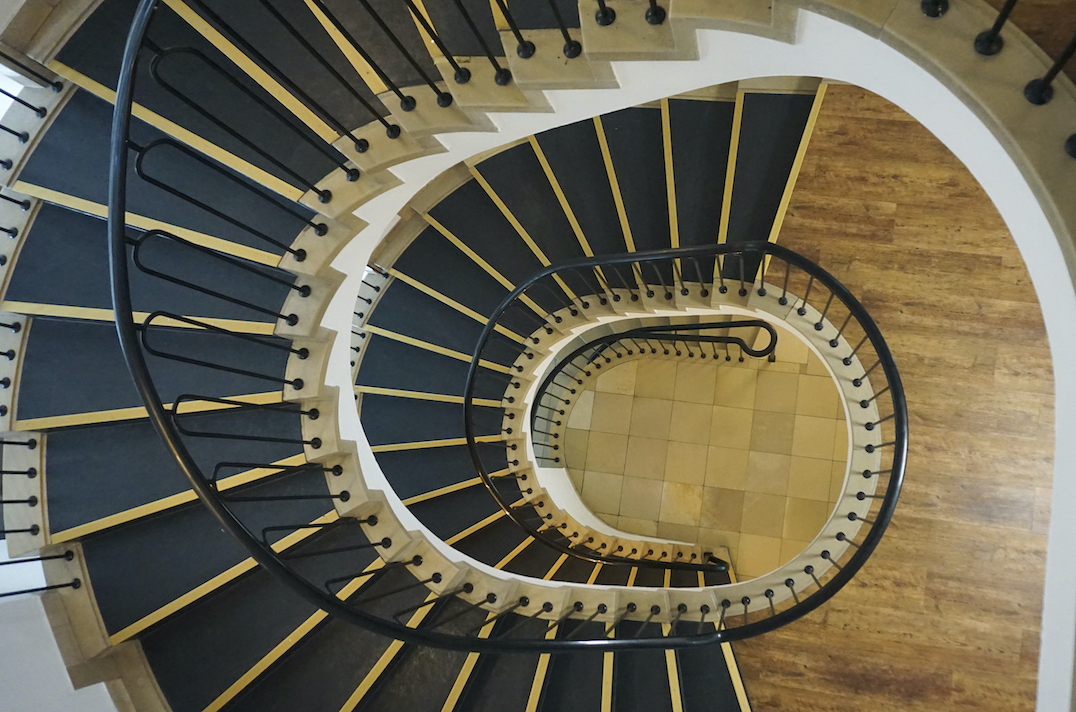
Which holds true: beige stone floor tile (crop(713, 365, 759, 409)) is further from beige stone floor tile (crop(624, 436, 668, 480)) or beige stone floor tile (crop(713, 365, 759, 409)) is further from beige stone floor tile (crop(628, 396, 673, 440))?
beige stone floor tile (crop(624, 436, 668, 480))

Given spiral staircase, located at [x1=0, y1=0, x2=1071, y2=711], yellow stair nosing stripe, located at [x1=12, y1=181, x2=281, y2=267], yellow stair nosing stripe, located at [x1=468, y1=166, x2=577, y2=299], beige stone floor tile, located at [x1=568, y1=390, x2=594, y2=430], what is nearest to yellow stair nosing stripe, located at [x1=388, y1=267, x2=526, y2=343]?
spiral staircase, located at [x1=0, y1=0, x2=1071, y2=711]

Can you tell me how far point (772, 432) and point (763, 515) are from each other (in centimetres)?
89

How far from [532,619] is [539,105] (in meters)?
3.15

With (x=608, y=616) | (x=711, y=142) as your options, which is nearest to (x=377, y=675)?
(x=608, y=616)

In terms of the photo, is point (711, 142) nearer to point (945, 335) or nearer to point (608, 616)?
point (945, 335)

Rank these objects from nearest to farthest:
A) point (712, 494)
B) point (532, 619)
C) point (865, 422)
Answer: point (865, 422) < point (532, 619) < point (712, 494)

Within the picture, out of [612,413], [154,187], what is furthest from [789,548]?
[154,187]

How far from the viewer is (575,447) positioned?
7.13 m

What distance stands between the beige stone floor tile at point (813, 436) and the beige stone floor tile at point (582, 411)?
7.47 feet

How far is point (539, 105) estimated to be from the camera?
2355 mm

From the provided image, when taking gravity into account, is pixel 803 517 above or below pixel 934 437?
below

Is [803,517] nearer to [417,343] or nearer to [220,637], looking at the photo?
[417,343]

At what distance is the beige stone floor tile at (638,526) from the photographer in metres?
6.71

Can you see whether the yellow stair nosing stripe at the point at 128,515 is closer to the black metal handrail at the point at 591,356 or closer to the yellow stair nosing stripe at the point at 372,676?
the yellow stair nosing stripe at the point at 372,676
